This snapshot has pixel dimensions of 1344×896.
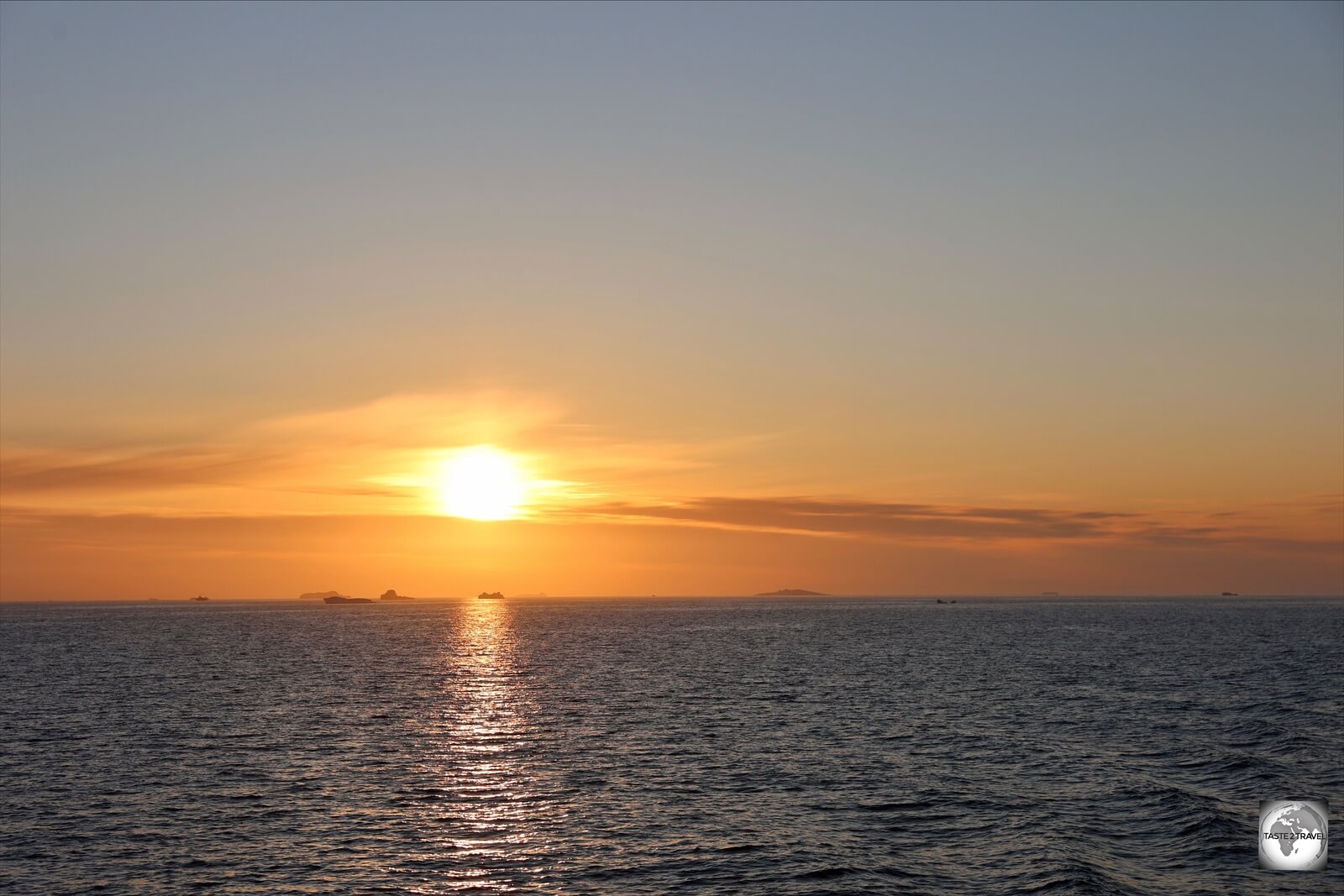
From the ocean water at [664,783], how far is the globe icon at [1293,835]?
886 millimetres

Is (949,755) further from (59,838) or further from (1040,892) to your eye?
(59,838)

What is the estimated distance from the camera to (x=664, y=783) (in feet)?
189

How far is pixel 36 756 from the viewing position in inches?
2598

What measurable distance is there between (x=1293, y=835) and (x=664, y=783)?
30.2 meters

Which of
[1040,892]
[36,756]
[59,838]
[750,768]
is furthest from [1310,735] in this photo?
[36,756]

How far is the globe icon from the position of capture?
139ft

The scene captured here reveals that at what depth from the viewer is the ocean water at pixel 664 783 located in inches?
1631

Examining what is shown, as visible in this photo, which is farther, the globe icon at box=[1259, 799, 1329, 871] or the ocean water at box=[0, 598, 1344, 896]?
the globe icon at box=[1259, 799, 1329, 871]

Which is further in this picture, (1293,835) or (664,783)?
(664,783)

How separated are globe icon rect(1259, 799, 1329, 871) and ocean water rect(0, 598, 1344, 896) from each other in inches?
34.9

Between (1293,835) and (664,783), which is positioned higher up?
(1293,835)

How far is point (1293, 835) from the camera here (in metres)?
45.8

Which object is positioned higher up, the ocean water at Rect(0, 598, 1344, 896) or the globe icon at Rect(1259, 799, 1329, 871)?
the globe icon at Rect(1259, 799, 1329, 871)

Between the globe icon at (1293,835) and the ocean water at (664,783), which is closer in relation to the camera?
the ocean water at (664,783)
